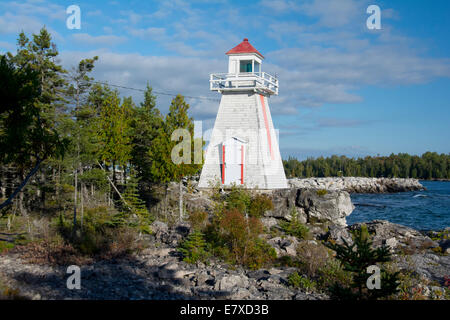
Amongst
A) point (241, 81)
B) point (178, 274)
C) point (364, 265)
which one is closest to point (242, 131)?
point (241, 81)

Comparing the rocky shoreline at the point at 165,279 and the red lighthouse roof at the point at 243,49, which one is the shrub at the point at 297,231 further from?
the red lighthouse roof at the point at 243,49

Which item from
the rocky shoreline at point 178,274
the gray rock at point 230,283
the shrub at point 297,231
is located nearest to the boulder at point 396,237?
the rocky shoreline at point 178,274

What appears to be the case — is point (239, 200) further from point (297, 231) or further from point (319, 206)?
point (319, 206)

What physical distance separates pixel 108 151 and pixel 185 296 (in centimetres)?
1367

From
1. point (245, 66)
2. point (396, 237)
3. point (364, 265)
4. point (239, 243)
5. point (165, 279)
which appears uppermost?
point (245, 66)

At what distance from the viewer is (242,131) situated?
2495 centimetres

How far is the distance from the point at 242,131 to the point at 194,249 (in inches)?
492

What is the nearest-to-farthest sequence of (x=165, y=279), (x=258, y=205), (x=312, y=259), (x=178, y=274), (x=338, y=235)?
(x=165, y=279) → (x=178, y=274) → (x=312, y=259) → (x=338, y=235) → (x=258, y=205)

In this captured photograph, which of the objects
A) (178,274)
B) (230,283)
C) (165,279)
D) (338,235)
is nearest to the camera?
(230,283)

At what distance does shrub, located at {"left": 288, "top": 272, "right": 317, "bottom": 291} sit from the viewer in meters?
11.1

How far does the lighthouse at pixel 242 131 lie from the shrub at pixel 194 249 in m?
9.81

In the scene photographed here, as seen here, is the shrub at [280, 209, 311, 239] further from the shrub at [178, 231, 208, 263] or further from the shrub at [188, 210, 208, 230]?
the shrub at [178, 231, 208, 263]

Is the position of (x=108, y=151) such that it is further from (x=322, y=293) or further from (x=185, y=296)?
(x=322, y=293)

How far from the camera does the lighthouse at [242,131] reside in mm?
24516
